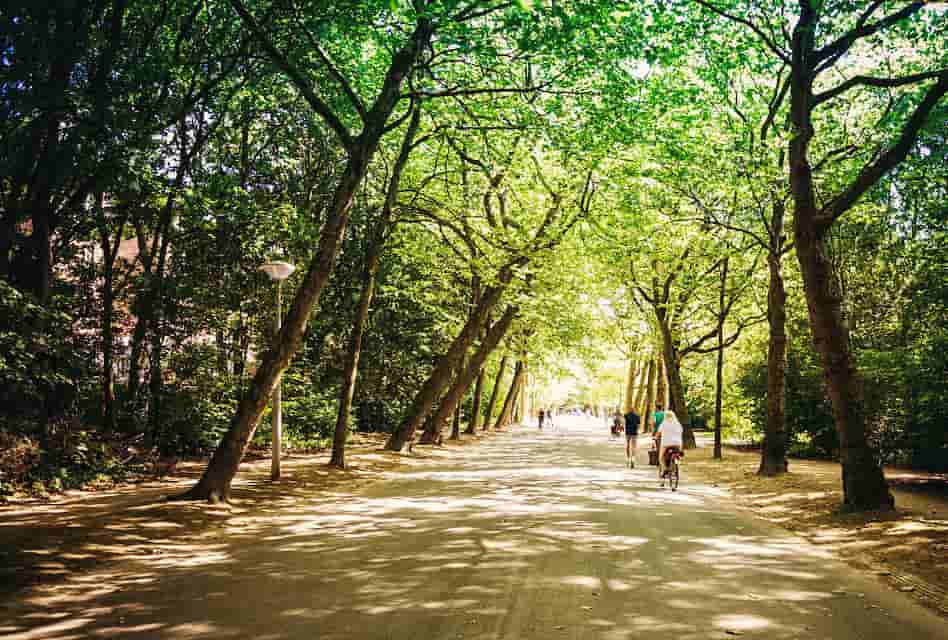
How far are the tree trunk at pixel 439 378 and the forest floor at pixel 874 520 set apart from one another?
368 inches

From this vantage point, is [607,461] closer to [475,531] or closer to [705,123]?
[705,123]

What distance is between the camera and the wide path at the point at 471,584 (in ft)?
20.7

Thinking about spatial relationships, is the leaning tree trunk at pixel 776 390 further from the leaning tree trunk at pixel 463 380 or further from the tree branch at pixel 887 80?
the leaning tree trunk at pixel 463 380

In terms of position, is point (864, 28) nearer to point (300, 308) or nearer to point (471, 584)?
point (300, 308)

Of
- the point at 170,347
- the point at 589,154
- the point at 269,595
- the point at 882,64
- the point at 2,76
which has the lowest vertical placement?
the point at 269,595

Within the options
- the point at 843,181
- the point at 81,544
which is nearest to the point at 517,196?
the point at 843,181

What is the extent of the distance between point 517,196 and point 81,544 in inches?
805

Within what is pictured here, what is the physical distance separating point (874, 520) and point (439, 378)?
651 inches

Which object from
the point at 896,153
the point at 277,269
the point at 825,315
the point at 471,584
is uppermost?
the point at 896,153

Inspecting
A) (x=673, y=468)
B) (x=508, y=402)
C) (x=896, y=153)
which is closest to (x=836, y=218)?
(x=896, y=153)

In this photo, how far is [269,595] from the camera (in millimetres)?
7227

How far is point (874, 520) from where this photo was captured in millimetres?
12273

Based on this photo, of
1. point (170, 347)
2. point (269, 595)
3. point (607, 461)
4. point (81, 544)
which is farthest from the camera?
point (607, 461)

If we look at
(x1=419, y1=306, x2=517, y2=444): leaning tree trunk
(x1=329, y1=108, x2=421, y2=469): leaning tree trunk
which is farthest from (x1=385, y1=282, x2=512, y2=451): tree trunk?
(x1=329, y1=108, x2=421, y2=469): leaning tree trunk
